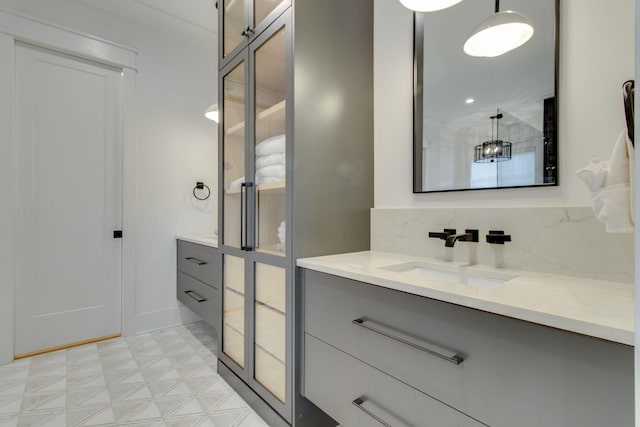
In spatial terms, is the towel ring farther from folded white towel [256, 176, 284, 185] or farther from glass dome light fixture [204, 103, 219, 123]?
folded white towel [256, 176, 284, 185]

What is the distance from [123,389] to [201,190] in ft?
5.75

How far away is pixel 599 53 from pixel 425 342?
1111 millimetres

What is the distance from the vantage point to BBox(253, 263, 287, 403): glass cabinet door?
4.74 ft

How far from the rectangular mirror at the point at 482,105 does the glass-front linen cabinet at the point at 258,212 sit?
2.29 feet

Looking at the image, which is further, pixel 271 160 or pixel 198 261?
pixel 198 261

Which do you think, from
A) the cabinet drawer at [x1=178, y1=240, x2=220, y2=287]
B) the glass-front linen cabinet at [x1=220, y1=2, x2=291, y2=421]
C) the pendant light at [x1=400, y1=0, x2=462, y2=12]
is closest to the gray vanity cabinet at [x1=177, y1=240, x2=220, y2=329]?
the cabinet drawer at [x1=178, y1=240, x2=220, y2=287]

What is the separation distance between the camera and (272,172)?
1538 millimetres

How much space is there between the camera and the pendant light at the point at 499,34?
1.05 m

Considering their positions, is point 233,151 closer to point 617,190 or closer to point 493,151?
point 493,151

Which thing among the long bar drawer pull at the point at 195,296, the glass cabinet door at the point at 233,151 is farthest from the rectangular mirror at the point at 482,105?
the long bar drawer pull at the point at 195,296

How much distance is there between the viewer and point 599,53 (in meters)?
1.00

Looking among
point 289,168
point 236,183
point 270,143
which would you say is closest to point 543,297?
point 289,168

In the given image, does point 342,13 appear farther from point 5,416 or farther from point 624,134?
point 5,416

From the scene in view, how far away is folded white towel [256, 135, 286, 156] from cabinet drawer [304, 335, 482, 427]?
0.90 metres
